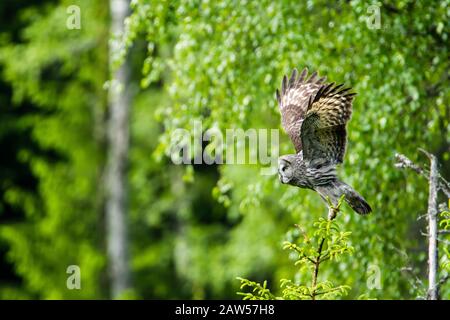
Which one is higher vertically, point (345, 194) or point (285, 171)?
point (285, 171)

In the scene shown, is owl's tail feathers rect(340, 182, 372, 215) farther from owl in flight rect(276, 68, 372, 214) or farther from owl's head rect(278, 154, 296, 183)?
owl's head rect(278, 154, 296, 183)

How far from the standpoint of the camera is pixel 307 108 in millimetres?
5609

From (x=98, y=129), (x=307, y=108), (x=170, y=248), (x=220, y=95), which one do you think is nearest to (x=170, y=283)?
(x=170, y=248)

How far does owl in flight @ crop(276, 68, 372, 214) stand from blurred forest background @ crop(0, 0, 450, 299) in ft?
2.55

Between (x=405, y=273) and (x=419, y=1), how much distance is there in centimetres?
215

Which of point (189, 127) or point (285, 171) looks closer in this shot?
point (285, 171)

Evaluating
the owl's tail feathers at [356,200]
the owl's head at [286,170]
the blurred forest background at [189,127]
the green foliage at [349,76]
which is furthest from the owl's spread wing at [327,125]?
the green foliage at [349,76]

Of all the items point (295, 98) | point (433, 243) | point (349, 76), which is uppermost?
point (349, 76)

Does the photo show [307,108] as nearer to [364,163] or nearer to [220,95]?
[364,163]

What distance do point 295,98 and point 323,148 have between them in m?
0.58

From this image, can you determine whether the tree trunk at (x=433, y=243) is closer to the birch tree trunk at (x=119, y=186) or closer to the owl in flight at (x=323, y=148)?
the owl in flight at (x=323, y=148)

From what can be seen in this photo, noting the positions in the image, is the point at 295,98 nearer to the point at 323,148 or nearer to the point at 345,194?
the point at 323,148

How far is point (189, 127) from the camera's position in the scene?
25.8 feet

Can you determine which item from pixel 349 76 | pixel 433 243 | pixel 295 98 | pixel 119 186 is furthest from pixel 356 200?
pixel 119 186
